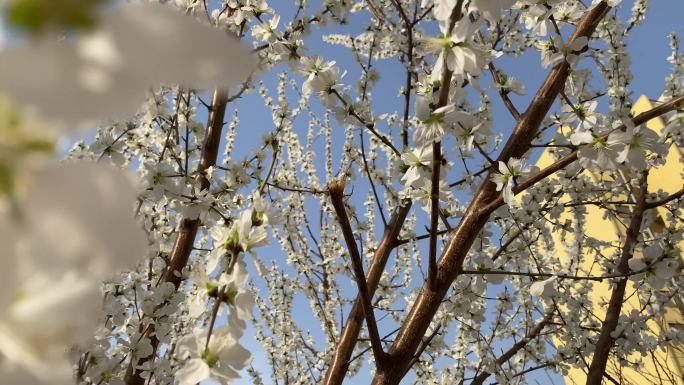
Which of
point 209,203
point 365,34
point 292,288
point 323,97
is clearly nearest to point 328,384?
point 209,203

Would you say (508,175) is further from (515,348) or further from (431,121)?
(515,348)

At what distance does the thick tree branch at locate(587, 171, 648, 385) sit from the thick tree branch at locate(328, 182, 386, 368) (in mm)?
1504

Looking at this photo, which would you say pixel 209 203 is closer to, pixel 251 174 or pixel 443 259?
pixel 251 174

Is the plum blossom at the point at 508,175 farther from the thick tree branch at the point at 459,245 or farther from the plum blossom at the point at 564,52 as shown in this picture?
the plum blossom at the point at 564,52

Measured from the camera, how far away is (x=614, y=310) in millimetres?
2787

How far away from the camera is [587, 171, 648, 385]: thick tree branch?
98.1 inches

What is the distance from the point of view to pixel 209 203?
184 centimetres

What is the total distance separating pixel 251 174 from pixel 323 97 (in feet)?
3.04

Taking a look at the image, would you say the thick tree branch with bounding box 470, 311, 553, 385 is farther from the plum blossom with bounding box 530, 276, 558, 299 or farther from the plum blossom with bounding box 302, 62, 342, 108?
the plum blossom with bounding box 302, 62, 342, 108

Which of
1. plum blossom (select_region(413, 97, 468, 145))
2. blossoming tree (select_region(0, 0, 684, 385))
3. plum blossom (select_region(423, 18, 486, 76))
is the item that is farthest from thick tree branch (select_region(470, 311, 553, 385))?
plum blossom (select_region(423, 18, 486, 76))

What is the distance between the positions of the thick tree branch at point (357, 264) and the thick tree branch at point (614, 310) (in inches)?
59.2

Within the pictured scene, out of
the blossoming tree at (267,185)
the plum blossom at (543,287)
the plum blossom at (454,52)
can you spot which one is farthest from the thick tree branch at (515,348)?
the plum blossom at (454,52)

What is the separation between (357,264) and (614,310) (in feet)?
7.02

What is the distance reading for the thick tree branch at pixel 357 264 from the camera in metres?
1.17
